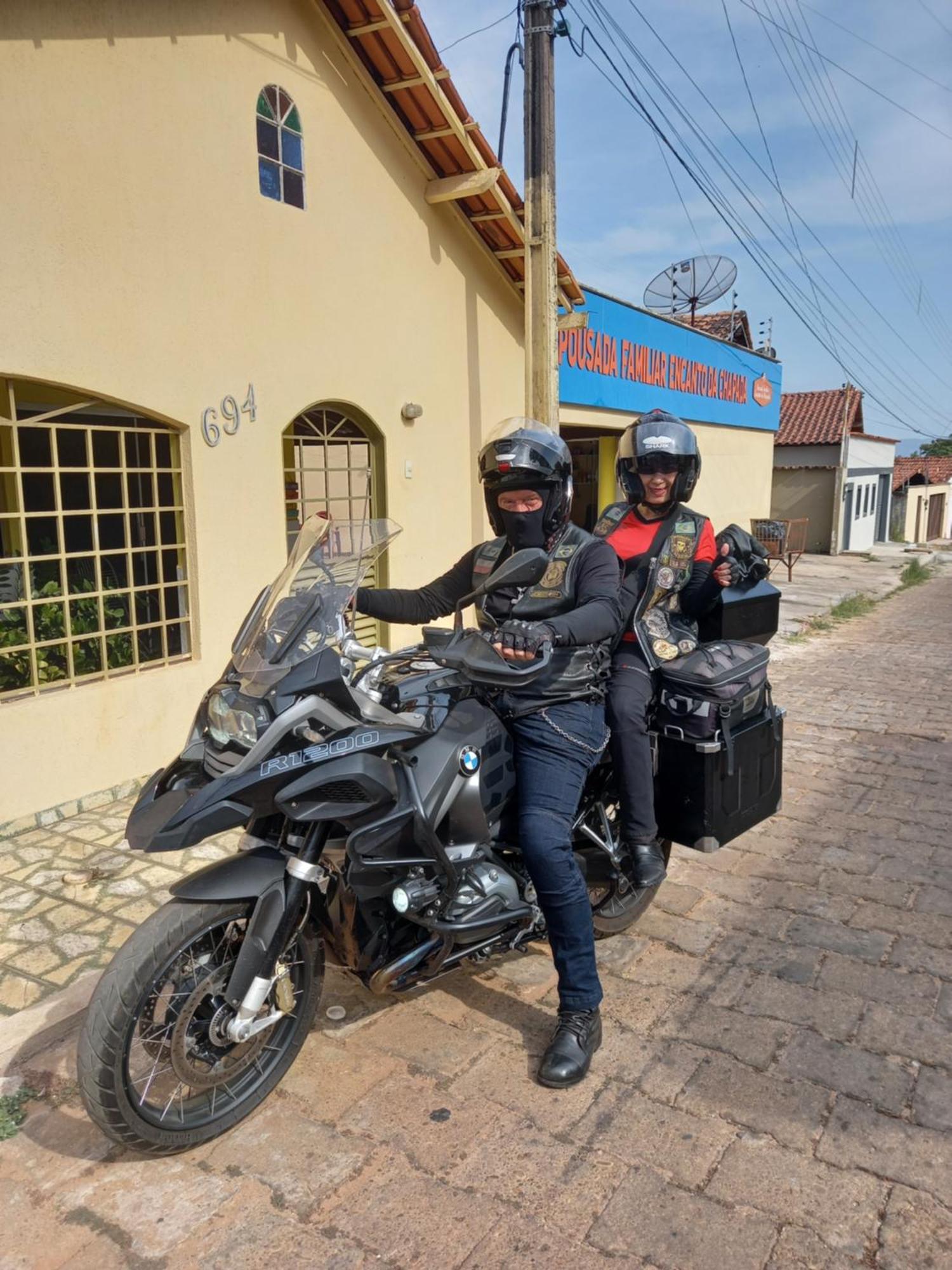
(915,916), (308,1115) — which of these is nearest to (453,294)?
(915,916)

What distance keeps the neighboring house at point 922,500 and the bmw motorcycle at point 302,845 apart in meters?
38.7

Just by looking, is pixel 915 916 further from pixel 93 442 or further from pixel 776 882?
pixel 93 442

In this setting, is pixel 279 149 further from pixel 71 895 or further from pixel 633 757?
pixel 633 757

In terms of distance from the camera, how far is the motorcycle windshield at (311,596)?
8.00 feet

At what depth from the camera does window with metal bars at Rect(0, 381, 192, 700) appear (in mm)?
5129

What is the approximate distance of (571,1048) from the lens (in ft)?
9.34

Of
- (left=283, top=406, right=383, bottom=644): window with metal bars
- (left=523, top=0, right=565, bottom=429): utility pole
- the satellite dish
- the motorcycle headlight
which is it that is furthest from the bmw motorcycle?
the satellite dish

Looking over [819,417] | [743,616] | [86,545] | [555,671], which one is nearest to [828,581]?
[819,417]

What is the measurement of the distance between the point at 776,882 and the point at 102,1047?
10.3 feet

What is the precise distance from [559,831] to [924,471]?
46.2m

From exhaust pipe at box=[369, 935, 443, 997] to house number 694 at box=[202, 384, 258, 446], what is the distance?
426 centimetres

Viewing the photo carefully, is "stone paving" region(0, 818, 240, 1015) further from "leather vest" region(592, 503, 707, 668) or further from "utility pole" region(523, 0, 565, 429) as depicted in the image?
"utility pole" region(523, 0, 565, 429)

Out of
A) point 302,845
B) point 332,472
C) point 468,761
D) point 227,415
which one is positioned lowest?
point 302,845

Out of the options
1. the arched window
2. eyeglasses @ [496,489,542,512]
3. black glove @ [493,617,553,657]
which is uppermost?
the arched window
